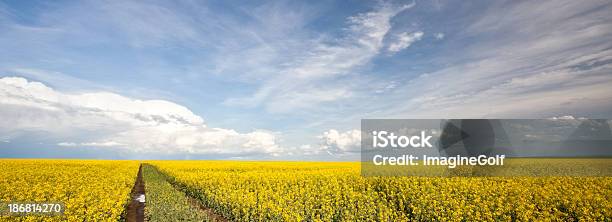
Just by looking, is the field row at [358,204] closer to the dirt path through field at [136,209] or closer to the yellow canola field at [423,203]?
the yellow canola field at [423,203]

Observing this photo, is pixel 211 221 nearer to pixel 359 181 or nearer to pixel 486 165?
pixel 359 181

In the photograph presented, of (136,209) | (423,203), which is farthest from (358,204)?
(136,209)

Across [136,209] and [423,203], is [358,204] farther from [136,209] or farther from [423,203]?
[136,209]

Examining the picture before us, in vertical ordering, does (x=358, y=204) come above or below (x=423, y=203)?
below

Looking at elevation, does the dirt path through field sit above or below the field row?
below

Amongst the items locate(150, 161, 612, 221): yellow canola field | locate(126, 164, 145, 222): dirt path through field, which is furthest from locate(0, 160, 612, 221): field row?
locate(126, 164, 145, 222): dirt path through field

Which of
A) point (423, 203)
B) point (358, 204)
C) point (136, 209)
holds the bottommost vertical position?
point (136, 209)

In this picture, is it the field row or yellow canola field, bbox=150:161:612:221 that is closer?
the field row

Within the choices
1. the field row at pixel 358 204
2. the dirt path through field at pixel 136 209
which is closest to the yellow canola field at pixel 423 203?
the field row at pixel 358 204

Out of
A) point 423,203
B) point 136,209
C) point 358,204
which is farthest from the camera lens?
point 136,209

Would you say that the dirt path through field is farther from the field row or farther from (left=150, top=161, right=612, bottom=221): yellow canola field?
(left=150, top=161, right=612, bottom=221): yellow canola field

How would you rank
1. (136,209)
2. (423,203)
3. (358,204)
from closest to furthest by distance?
1. (423,203)
2. (358,204)
3. (136,209)

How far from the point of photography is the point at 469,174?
107ft

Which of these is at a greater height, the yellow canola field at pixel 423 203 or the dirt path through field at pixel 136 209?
the yellow canola field at pixel 423 203
